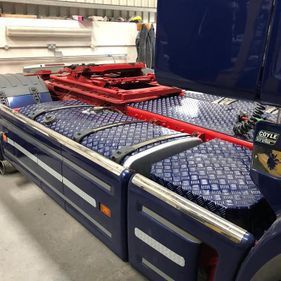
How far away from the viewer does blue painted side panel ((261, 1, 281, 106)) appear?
0.82 metres

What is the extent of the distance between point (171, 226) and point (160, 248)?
14cm

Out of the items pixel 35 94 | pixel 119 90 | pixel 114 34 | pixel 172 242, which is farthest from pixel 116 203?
pixel 114 34

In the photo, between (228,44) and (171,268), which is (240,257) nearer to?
(171,268)

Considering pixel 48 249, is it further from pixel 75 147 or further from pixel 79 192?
pixel 75 147

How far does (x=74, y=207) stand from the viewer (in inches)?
74.2

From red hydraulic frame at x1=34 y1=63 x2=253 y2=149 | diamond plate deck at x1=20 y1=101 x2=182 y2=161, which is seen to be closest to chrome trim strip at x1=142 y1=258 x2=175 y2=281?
diamond plate deck at x1=20 y1=101 x2=182 y2=161

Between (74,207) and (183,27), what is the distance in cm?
125

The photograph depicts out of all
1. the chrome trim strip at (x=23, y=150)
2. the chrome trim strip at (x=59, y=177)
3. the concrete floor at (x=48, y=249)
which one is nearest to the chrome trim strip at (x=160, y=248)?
the chrome trim strip at (x=59, y=177)

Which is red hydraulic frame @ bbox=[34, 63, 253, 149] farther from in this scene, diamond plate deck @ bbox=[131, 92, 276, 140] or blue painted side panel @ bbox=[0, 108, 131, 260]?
blue painted side panel @ bbox=[0, 108, 131, 260]

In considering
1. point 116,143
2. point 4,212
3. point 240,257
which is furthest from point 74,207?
point 240,257

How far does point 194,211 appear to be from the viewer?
1.12m

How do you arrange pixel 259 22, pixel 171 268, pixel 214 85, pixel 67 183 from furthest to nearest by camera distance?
pixel 67 183 < pixel 171 268 < pixel 214 85 < pixel 259 22

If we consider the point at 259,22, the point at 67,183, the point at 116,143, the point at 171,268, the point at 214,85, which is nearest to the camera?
the point at 259,22

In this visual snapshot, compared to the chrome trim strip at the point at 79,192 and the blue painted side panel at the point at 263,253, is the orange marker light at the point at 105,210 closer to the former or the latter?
the chrome trim strip at the point at 79,192
